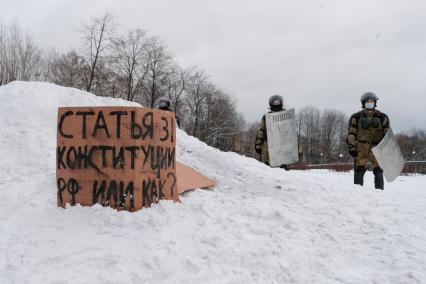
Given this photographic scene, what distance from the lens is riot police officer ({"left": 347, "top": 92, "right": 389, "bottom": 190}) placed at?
7445mm

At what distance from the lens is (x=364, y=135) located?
7.53m

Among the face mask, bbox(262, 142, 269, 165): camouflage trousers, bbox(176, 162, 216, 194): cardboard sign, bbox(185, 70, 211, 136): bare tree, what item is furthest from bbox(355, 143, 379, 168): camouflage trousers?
bbox(185, 70, 211, 136): bare tree

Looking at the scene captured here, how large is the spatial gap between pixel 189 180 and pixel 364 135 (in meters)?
3.92

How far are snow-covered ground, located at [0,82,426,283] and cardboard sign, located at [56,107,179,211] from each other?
0.57 ft

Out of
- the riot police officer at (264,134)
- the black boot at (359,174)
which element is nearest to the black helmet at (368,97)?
the black boot at (359,174)

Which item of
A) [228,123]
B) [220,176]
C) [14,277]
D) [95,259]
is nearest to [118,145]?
[95,259]

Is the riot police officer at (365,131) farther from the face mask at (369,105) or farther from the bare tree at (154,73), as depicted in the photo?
the bare tree at (154,73)

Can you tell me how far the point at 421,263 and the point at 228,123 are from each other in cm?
4077

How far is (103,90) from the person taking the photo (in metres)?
25.0

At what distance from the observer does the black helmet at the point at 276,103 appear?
335 inches

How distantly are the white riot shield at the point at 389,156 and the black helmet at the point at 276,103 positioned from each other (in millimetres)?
2157

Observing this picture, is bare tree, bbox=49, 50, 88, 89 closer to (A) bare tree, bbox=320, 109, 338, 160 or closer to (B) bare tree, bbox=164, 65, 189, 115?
(B) bare tree, bbox=164, 65, 189, 115

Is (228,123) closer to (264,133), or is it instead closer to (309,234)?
(264,133)

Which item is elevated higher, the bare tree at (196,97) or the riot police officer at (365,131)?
the bare tree at (196,97)
